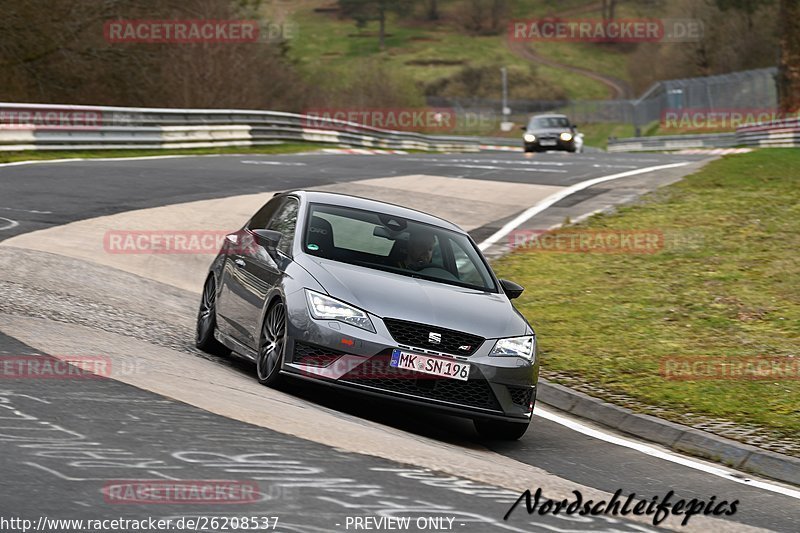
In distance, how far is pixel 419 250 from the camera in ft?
32.2

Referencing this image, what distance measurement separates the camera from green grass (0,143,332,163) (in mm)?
26922

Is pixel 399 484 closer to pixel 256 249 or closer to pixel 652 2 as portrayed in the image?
pixel 256 249

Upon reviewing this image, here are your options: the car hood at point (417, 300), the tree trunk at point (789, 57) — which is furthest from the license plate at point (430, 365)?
the tree trunk at point (789, 57)

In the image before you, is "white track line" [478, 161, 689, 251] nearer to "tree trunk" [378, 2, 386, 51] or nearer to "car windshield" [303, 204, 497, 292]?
"car windshield" [303, 204, 497, 292]

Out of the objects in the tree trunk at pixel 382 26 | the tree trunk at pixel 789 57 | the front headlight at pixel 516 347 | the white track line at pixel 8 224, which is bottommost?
the front headlight at pixel 516 347

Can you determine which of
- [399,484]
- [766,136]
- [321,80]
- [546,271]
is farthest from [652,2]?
[399,484]

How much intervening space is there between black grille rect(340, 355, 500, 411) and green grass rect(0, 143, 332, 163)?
19211 mm

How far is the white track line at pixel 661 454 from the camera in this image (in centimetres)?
812

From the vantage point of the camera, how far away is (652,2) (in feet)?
566

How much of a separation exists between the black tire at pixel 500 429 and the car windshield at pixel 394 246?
3.85 feet

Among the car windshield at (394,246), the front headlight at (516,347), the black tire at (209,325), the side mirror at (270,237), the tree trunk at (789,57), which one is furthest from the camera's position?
the tree trunk at (789,57)

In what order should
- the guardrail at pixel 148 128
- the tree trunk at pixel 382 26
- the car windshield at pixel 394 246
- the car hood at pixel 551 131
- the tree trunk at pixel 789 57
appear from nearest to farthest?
the car windshield at pixel 394 246 → the guardrail at pixel 148 128 → the tree trunk at pixel 789 57 → the car hood at pixel 551 131 → the tree trunk at pixel 382 26

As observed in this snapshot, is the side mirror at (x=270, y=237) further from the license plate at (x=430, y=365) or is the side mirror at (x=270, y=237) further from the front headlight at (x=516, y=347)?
the front headlight at (x=516, y=347)

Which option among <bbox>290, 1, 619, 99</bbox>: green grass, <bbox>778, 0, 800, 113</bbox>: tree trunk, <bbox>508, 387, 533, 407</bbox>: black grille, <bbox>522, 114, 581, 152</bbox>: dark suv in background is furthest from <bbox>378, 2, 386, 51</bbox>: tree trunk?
<bbox>508, 387, 533, 407</bbox>: black grille
